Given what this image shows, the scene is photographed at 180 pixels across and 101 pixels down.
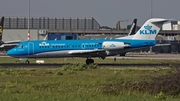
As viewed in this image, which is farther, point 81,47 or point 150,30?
point 150,30

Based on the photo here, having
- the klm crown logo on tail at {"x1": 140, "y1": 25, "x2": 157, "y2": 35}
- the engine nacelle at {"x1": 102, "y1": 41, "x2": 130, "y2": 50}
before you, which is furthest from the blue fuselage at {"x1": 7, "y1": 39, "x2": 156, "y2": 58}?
the klm crown logo on tail at {"x1": 140, "y1": 25, "x2": 157, "y2": 35}

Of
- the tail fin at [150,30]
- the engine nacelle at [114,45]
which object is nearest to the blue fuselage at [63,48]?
the engine nacelle at [114,45]

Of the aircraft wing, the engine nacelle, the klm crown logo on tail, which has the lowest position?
the aircraft wing

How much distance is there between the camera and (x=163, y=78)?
2138 centimetres

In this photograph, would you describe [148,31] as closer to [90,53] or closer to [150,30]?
[150,30]

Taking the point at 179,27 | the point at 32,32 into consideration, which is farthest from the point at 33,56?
the point at 179,27

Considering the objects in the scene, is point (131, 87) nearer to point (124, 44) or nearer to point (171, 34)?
point (124, 44)

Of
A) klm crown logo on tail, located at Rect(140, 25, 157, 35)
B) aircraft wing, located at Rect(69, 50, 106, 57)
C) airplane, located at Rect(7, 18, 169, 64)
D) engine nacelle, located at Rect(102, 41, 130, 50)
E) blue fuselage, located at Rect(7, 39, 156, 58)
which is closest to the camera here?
aircraft wing, located at Rect(69, 50, 106, 57)

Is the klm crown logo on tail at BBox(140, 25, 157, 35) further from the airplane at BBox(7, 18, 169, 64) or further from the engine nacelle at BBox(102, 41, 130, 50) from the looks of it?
the engine nacelle at BBox(102, 41, 130, 50)

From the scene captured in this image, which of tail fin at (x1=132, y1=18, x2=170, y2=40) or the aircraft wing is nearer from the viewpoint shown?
the aircraft wing

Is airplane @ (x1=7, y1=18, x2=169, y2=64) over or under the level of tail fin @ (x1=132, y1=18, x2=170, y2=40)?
Result: under

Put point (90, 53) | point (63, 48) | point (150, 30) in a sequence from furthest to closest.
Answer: point (150, 30), point (63, 48), point (90, 53)

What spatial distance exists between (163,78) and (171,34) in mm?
143961

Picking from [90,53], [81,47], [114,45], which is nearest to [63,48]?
[81,47]
